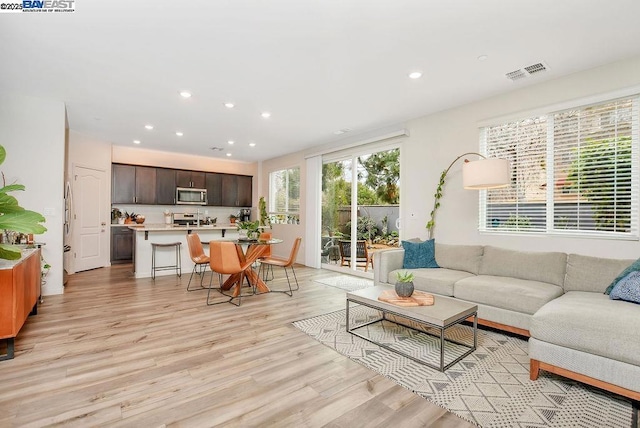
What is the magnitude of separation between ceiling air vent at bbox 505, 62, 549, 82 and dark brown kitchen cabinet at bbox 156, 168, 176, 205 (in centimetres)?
755

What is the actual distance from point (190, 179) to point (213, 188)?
2.17 feet

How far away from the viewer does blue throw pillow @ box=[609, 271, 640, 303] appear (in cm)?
246

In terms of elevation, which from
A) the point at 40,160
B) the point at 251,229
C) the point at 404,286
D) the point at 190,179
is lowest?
the point at 404,286

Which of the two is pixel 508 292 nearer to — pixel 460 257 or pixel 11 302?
pixel 460 257

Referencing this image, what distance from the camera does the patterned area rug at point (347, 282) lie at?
5.27 meters

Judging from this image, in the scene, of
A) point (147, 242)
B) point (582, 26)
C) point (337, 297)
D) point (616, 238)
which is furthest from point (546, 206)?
point (147, 242)

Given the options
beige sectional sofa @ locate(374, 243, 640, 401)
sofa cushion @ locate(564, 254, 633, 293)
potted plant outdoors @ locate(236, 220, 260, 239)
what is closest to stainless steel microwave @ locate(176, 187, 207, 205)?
potted plant outdoors @ locate(236, 220, 260, 239)

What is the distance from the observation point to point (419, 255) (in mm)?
4250

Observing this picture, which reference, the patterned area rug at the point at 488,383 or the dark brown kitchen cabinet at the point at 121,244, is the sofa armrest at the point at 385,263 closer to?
the patterned area rug at the point at 488,383

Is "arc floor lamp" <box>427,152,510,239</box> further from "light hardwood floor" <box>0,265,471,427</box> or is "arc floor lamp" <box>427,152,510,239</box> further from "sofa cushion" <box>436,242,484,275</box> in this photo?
"light hardwood floor" <box>0,265,471,427</box>

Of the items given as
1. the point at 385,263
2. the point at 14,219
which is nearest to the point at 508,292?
the point at 385,263

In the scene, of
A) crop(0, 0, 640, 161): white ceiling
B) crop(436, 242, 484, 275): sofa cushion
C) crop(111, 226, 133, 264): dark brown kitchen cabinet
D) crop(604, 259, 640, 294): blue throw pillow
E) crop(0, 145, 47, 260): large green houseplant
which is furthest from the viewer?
crop(111, 226, 133, 264): dark brown kitchen cabinet

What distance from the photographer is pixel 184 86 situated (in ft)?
12.7

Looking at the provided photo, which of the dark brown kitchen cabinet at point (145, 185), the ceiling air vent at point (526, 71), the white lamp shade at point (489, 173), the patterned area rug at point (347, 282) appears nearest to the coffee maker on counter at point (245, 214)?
the dark brown kitchen cabinet at point (145, 185)
